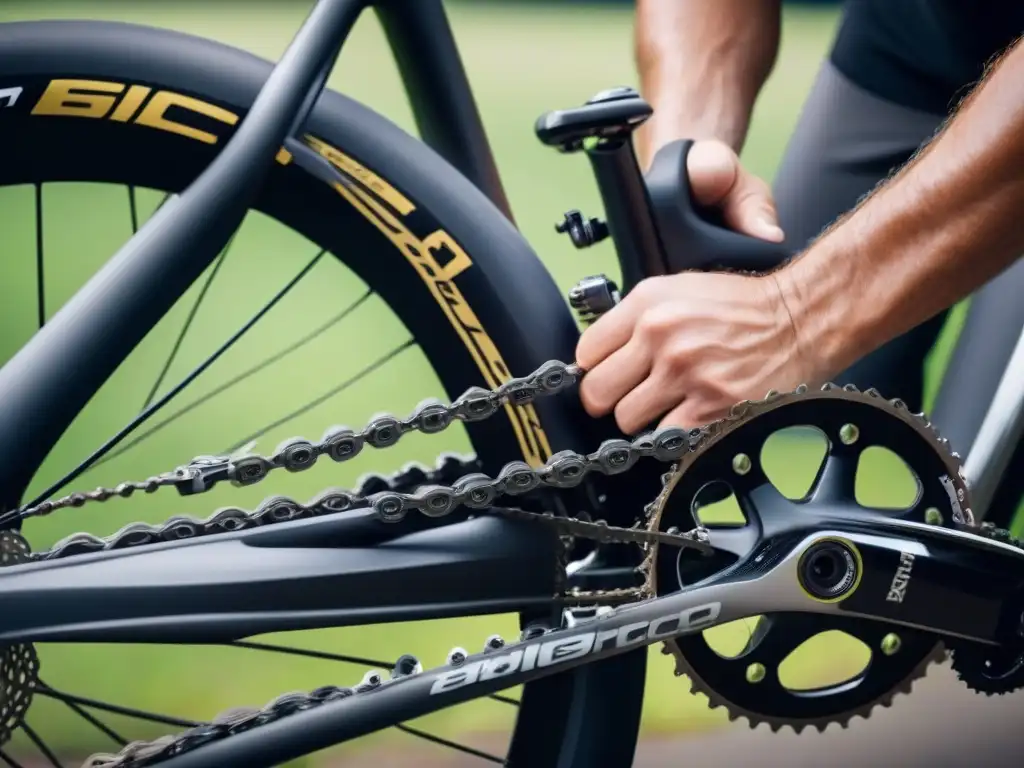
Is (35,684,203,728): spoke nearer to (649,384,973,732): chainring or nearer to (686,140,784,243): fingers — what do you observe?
(649,384,973,732): chainring

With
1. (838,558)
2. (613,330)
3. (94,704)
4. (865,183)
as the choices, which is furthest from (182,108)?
(865,183)

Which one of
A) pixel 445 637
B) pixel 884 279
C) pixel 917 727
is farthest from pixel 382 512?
pixel 917 727

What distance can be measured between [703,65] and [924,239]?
1.22ft

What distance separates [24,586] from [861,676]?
57cm

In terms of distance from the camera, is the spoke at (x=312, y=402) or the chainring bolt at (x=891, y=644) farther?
the spoke at (x=312, y=402)

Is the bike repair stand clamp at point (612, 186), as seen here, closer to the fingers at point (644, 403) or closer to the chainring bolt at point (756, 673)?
the fingers at point (644, 403)

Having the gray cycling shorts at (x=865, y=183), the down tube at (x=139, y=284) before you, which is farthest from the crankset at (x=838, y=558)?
the down tube at (x=139, y=284)

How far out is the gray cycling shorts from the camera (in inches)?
36.5

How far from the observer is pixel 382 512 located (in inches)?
25.5

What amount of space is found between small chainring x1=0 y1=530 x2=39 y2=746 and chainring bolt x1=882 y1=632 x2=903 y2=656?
1.88ft

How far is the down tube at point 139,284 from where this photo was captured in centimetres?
60

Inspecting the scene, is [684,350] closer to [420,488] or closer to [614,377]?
[614,377]

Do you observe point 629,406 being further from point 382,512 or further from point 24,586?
point 24,586

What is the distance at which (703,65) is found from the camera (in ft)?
3.25
